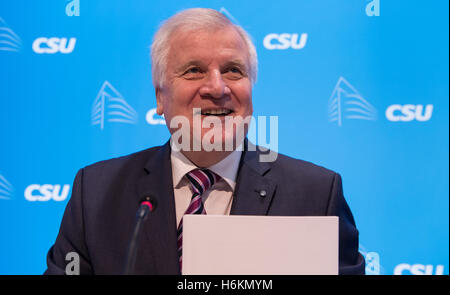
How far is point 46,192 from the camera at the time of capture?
2.48 meters

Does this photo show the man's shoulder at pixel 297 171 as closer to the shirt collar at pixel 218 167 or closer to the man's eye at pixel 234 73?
the shirt collar at pixel 218 167

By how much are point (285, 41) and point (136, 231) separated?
1.72m

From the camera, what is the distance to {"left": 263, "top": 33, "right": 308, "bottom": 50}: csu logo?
248cm

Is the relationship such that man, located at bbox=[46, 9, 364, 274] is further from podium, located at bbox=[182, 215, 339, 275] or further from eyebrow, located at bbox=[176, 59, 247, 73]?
podium, located at bbox=[182, 215, 339, 275]

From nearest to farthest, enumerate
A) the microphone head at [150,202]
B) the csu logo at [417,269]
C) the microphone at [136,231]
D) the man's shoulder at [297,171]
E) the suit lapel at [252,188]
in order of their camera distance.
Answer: the microphone at [136,231] → the microphone head at [150,202] → the suit lapel at [252,188] → the man's shoulder at [297,171] → the csu logo at [417,269]

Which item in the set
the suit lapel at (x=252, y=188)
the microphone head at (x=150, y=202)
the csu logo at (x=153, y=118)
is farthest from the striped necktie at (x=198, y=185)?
the csu logo at (x=153, y=118)

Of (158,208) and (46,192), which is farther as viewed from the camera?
(46,192)

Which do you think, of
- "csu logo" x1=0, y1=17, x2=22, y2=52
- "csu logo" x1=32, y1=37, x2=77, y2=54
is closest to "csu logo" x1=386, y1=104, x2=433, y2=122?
"csu logo" x1=32, y1=37, x2=77, y2=54

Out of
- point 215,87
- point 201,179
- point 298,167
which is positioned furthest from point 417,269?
point 215,87

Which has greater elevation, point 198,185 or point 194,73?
point 194,73

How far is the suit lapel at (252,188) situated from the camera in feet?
5.32

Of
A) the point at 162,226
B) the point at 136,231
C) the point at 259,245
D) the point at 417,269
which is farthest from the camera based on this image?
the point at 417,269

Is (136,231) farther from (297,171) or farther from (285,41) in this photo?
(285,41)

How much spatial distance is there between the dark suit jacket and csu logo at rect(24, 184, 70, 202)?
745 millimetres
